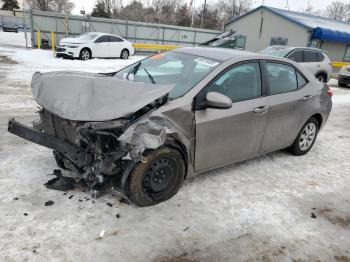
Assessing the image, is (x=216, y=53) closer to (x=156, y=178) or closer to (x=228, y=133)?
(x=228, y=133)

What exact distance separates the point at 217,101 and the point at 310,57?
440 inches

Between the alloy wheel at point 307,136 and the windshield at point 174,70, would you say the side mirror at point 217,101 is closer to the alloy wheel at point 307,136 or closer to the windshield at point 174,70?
the windshield at point 174,70

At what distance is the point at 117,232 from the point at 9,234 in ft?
3.07

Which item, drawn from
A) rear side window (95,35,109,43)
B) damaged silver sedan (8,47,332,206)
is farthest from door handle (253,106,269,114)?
rear side window (95,35,109,43)

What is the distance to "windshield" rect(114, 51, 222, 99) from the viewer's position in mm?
3777

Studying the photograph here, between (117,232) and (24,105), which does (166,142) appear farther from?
(24,105)

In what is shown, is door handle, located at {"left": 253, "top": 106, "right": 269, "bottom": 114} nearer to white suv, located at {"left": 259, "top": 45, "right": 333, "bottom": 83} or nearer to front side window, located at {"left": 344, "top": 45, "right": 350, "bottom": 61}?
white suv, located at {"left": 259, "top": 45, "right": 333, "bottom": 83}

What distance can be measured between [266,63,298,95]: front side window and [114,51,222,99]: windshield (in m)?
0.92

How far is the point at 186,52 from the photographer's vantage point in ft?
14.7

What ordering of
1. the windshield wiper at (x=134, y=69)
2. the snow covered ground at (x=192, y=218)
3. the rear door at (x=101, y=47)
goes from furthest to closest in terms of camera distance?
1. the rear door at (x=101, y=47)
2. the windshield wiper at (x=134, y=69)
3. the snow covered ground at (x=192, y=218)

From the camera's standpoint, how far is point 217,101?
3484 mm

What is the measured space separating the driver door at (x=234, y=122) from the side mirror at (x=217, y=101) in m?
0.10

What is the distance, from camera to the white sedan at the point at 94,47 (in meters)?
16.4

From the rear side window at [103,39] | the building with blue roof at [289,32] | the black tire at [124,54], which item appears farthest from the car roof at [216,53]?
the building with blue roof at [289,32]
